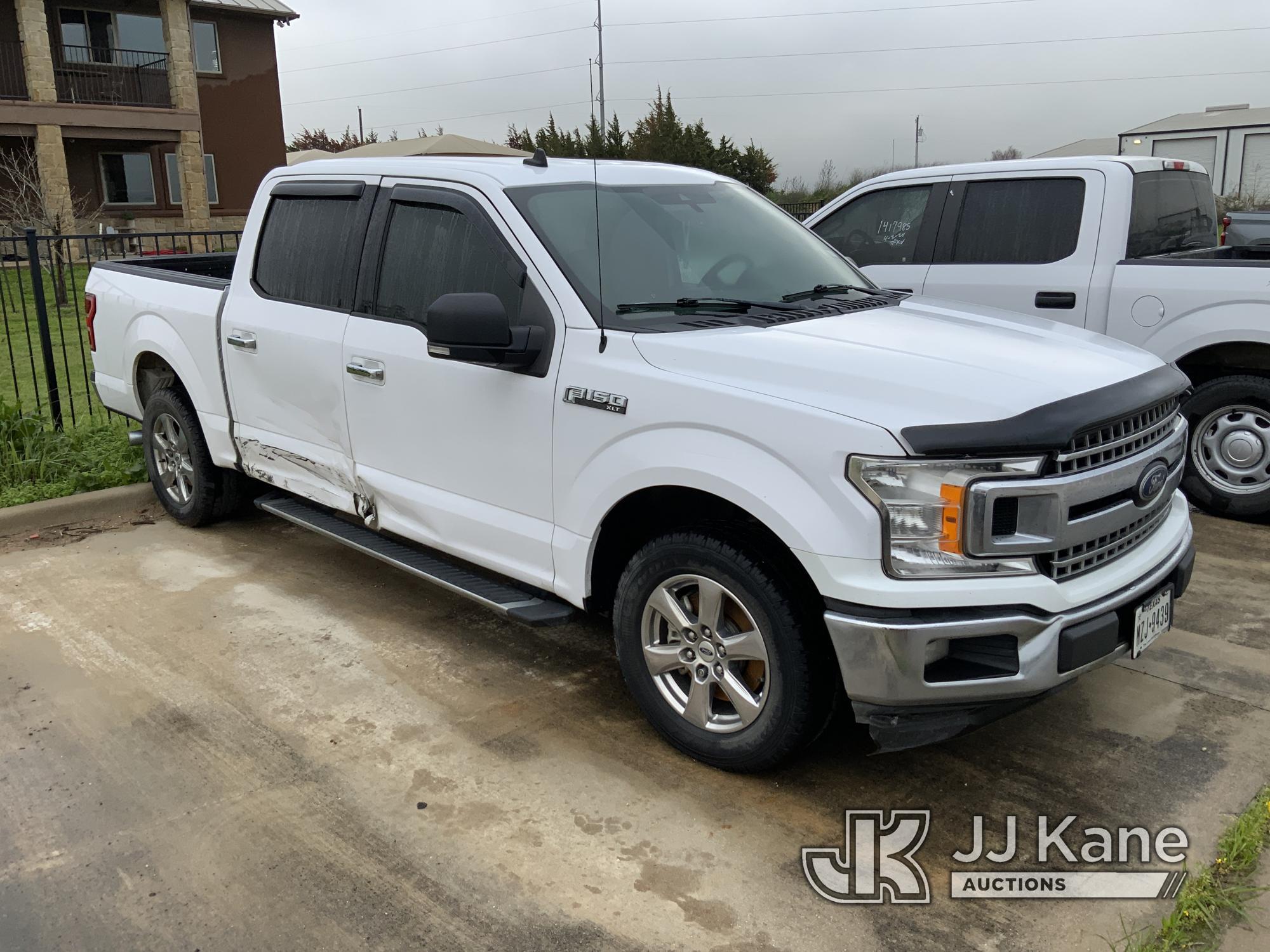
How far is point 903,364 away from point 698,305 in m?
0.89

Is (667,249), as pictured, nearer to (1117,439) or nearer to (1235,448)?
(1117,439)

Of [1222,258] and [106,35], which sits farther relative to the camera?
[106,35]

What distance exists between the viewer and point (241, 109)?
31641 millimetres

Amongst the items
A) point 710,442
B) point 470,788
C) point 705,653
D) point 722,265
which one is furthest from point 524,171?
point 470,788

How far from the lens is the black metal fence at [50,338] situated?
721 cm

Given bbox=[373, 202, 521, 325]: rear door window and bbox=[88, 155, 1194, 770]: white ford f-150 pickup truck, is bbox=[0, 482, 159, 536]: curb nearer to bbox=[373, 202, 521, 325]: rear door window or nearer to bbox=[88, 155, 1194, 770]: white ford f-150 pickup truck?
bbox=[88, 155, 1194, 770]: white ford f-150 pickup truck

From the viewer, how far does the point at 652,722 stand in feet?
12.0

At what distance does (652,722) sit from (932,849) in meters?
1.01

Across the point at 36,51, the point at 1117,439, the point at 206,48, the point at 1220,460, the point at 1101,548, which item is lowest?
the point at 1220,460

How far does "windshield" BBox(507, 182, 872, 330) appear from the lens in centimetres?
380

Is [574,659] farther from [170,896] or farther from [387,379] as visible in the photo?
[170,896]

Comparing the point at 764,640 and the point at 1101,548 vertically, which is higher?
the point at 1101,548

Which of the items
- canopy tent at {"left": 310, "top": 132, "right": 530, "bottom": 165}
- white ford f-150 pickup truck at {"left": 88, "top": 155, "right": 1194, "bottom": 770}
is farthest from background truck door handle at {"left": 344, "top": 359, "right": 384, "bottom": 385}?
canopy tent at {"left": 310, "top": 132, "right": 530, "bottom": 165}

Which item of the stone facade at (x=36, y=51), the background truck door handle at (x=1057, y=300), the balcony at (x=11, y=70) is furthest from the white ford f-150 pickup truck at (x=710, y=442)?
the balcony at (x=11, y=70)
